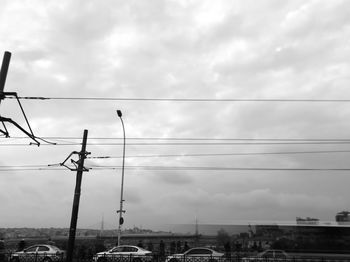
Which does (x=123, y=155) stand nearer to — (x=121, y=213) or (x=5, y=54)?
(x=121, y=213)

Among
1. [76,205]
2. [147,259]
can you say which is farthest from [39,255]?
[76,205]

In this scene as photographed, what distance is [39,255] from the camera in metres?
26.9

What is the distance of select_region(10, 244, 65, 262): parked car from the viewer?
87.0 ft

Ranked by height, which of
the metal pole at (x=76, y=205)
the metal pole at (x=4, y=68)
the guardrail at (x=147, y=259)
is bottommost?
the guardrail at (x=147, y=259)

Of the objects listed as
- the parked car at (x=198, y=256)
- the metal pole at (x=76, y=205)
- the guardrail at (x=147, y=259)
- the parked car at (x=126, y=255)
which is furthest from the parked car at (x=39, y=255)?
the metal pole at (x=76, y=205)

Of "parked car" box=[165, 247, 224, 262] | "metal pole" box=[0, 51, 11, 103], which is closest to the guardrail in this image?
"parked car" box=[165, 247, 224, 262]

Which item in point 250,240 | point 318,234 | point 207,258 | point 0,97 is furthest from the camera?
point 250,240

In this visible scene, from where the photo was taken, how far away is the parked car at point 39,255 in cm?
2651

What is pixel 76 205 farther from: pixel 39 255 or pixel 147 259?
pixel 39 255

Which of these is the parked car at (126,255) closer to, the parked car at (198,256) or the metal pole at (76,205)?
the parked car at (198,256)

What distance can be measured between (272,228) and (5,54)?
51207 millimetres

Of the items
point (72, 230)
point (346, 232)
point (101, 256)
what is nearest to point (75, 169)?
point (72, 230)

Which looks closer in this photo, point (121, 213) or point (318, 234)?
point (121, 213)

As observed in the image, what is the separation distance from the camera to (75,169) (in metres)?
20.4
